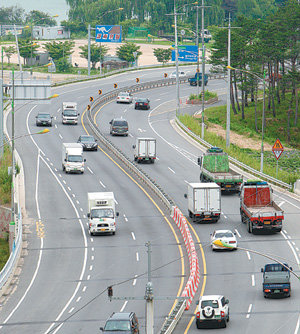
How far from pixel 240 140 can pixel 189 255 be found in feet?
197

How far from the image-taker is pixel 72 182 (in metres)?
76.1

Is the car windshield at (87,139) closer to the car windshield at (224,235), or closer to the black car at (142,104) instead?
the black car at (142,104)

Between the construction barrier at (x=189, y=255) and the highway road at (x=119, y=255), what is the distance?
633 mm

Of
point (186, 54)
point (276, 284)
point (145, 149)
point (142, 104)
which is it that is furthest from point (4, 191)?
point (186, 54)

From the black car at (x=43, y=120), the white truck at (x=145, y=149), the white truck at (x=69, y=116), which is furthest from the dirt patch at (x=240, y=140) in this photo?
the white truck at (x=145, y=149)

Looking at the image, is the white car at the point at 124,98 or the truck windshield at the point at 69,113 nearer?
the truck windshield at the point at 69,113

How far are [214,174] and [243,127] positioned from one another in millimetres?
51696

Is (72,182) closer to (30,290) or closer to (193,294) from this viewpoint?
(30,290)

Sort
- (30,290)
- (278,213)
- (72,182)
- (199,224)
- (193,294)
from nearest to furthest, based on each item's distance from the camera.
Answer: (193,294)
(30,290)
(278,213)
(199,224)
(72,182)

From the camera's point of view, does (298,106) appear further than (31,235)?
Yes

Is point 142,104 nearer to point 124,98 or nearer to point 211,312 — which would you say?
point 124,98

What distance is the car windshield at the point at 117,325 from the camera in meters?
36.5

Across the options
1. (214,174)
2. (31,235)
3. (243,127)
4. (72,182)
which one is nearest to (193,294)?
(31,235)

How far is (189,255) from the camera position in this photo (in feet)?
176
